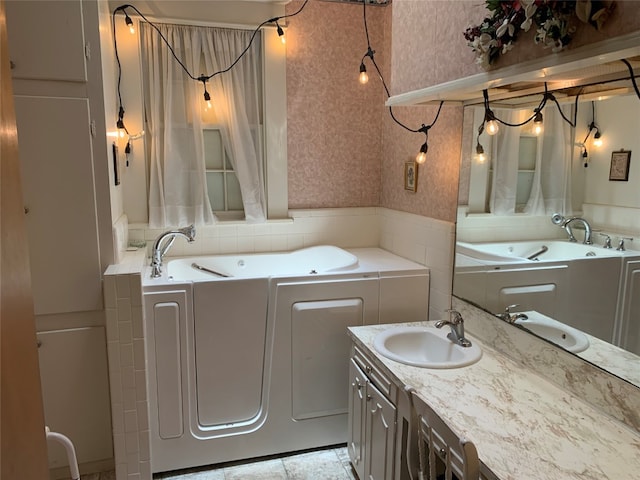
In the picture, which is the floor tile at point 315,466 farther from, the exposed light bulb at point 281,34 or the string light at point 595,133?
the exposed light bulb at point 281,34

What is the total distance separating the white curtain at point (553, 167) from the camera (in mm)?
1729

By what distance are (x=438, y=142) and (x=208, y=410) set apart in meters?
1.92

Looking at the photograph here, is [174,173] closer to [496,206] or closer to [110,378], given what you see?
[110,378]

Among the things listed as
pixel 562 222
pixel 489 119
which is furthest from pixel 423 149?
pixel 562 222

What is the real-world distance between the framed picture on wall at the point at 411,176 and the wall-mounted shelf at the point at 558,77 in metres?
0.78

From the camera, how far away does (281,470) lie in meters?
2.50

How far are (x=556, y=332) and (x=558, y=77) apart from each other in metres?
0.92

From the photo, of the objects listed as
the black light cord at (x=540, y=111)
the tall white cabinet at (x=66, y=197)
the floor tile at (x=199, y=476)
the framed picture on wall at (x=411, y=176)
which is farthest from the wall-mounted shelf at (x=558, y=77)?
the floor tile at (x=199, y=476)

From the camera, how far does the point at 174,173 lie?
2.97 meters

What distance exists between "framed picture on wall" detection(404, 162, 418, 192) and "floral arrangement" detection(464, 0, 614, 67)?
4.29 ft

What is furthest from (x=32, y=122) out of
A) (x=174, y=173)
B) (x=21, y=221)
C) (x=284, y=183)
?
(x=21, y=221)

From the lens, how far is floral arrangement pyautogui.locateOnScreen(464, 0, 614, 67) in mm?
1156

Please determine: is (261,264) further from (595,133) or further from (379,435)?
(595,133)

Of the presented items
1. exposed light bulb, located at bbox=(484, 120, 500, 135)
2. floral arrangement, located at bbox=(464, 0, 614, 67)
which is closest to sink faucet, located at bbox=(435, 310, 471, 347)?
exposed light bulb, located at bbox=(484, 120, 500, 135)
